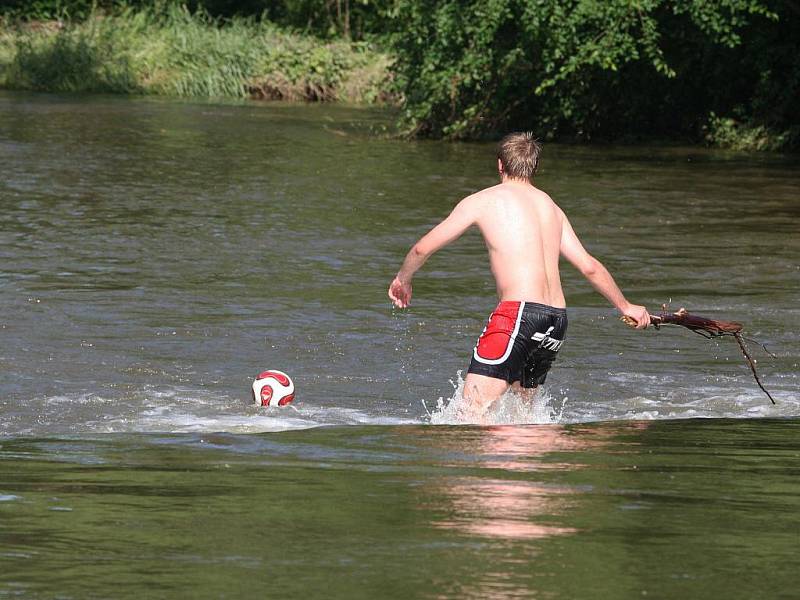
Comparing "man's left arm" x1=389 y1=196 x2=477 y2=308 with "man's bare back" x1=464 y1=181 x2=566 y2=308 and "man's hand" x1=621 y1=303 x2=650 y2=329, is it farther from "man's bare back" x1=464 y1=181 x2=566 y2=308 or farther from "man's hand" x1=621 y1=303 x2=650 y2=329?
"man's hand" x1=621 y1=303 x2=650 y2=329

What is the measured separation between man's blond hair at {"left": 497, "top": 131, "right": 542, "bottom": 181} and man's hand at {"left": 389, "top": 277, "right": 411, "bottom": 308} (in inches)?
31.3

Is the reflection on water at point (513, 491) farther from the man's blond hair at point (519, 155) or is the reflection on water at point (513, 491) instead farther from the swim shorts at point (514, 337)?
the man's blond hair at point (519, 155)

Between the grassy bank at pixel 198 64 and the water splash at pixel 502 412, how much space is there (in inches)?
1273

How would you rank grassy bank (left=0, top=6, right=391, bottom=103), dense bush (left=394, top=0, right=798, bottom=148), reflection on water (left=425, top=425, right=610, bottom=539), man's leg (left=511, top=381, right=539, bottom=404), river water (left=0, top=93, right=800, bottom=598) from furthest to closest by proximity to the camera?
grassy bank (left=0, top=6, right=391, bottom=103) → dense bush (left=394, top=0, right=798, bottom=148) → man's leg (left=511, top=381, right=539, bottom=404) → reflection on water (left=425, top=425, right=610, bottom=539) → river water (left=0, top=93, right=800, bottom=598)

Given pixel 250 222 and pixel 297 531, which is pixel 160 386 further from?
pixel 250 222

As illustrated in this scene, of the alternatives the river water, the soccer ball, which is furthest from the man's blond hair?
the soccer ball

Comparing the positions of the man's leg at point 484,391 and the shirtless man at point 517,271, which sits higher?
the shirtless man at point 517,271

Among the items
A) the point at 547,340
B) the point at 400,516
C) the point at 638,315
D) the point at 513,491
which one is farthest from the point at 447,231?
the point at 400,516

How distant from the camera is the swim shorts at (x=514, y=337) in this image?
7328 millimetres

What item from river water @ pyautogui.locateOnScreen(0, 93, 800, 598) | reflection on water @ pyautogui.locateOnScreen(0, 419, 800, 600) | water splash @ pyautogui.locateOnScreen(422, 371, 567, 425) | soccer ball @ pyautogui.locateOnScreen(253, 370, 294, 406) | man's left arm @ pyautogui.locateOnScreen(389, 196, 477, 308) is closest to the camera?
reflection on water @ pyautogui.locateOnScreen(0, 419, 800, 600)

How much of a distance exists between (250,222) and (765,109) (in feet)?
47.5

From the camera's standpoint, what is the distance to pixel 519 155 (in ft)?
24.6

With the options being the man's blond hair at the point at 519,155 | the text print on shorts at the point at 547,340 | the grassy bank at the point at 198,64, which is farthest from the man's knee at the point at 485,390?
the grassy bank at the point at 198,64

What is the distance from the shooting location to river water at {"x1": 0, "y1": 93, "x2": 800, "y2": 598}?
416cm
